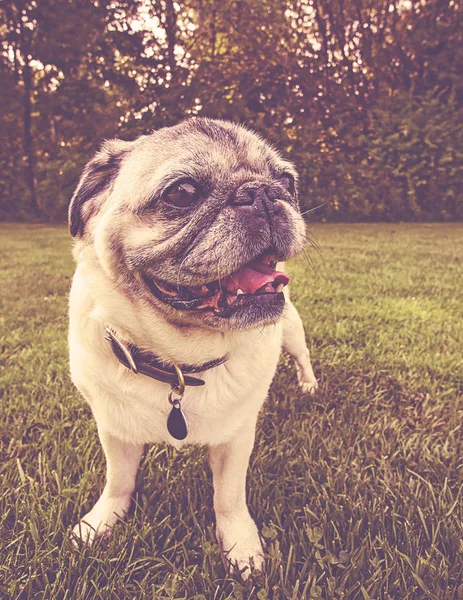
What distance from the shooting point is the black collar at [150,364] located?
66.8 inches

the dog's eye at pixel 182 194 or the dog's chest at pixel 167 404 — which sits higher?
the dog's eye at pixel 182 194

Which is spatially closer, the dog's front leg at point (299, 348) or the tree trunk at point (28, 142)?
the dog's front leg at point (299, 348)

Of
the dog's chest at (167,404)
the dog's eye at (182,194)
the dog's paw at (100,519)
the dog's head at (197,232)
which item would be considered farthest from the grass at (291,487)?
the dog's eye at (182,194)

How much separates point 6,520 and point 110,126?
49.1ft

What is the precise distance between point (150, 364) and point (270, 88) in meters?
15.1

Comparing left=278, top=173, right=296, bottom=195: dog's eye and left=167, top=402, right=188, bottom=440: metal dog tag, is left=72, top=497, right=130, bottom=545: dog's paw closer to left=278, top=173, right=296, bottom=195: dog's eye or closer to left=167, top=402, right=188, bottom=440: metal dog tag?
left=167, top=402, right=188, bottom=440: metal dog tag

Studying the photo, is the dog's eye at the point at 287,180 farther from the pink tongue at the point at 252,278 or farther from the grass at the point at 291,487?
the grass at the point at 291,487

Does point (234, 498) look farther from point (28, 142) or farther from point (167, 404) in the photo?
point (28, 142)

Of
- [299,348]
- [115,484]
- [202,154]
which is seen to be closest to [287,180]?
[202,154]

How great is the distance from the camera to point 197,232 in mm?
1638

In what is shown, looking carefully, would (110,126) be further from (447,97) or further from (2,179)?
(447,97)

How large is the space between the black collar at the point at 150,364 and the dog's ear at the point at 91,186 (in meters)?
0.52

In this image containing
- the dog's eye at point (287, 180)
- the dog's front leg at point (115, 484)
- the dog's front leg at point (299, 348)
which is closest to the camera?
the dog's front leg at point (115, 484)

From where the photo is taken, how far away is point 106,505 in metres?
1.87
